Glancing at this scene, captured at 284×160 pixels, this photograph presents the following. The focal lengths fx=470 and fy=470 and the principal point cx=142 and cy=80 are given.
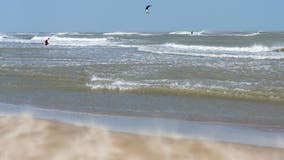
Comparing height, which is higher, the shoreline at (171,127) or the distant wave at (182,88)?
the shoreline at (171,127)

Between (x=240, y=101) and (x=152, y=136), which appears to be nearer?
(x=152, y=136)

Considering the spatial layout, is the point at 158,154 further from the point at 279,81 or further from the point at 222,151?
the point at 279,81

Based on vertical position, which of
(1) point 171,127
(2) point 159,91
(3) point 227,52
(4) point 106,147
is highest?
(4) point 106,147

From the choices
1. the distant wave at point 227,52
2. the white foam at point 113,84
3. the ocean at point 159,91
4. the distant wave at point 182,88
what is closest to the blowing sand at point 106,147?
the ocean at point 159,91

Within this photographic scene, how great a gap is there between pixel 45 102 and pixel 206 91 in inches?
154

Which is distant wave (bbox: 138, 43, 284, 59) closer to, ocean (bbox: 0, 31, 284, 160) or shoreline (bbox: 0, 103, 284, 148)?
ocean (bbox: 0, 31, 284, 160)

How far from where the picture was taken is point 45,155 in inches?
235

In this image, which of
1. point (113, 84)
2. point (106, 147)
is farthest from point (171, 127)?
point (113, 84)

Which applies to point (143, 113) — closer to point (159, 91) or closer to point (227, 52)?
point (159, 91)

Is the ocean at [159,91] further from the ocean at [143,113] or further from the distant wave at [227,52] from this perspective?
the distant wave at [227,52]

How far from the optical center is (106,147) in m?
6.34

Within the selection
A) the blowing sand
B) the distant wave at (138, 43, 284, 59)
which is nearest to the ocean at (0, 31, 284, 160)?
the blowing sand

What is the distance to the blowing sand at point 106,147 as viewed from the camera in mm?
5988

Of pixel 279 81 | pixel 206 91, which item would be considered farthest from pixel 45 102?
pixel 279 81
